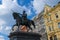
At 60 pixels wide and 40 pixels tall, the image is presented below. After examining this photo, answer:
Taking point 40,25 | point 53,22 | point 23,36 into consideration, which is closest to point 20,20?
point 23,36

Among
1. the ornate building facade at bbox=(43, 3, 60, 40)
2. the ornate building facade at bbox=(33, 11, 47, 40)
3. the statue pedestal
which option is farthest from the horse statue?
the ornate building facade at bbox=(33, 11, 47, 40)

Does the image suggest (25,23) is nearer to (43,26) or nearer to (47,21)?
(47,21)

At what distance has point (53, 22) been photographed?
4834 centimetres

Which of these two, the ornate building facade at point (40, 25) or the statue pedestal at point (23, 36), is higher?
the ornate building facade at point (40, 25)

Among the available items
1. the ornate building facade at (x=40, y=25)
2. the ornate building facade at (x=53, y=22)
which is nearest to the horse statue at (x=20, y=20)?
the ornate building facade at (x=53, y=22)

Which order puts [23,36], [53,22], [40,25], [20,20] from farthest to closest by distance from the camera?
[40,25], [53,22], [20,20], [23,36]

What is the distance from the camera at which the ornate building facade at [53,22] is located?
47156 millimetres

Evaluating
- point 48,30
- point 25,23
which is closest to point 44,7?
point 48,30

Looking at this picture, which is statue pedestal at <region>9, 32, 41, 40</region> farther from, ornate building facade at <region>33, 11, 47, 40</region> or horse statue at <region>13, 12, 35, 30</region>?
ornate building facade at <region>33, 11, 47, 40</region>

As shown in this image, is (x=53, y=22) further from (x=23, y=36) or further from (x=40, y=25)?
(x=23, y=36)

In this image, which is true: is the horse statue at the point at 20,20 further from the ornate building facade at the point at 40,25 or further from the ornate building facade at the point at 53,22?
the ornate building facade at the point at 40,25

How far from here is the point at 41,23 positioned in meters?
55.9

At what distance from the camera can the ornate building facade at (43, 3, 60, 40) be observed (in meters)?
47.2

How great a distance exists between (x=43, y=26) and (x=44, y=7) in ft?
20.3
